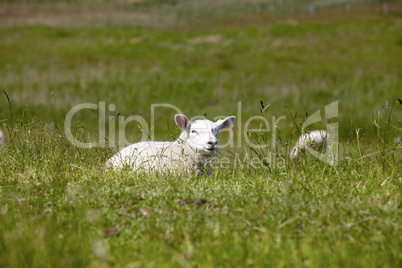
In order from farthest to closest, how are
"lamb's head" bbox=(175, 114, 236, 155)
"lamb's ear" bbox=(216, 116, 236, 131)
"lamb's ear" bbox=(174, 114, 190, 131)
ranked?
"lamb's ear" bbox=(216, 116, 236, 131), "lamb's ear" bbox=(174, 114, 190, 131), "lamb's head" bbox=(175, 114, 236, 155)

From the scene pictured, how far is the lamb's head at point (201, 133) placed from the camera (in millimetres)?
7270

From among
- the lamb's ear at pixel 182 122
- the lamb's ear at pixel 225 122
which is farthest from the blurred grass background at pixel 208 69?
the lamb's ear at pixel 182 122

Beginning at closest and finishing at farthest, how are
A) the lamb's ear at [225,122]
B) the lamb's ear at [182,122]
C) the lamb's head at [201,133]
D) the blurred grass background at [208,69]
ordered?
1. the lamb's head at [201,133]
2. the lamb's ear at [182,122]
3. the lamb's ear at [225,122]
4. the blurred grass background at [208,69]

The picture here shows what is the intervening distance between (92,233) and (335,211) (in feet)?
7.59

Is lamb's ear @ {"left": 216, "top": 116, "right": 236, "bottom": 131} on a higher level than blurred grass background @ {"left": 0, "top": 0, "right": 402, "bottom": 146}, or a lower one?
higher

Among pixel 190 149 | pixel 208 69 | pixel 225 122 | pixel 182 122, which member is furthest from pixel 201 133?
pixel 208 69

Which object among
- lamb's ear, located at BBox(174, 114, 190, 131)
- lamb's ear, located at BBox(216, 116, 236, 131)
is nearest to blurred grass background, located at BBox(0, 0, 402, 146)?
lamb's ear, located at BBox(216, 116, 236, 131)

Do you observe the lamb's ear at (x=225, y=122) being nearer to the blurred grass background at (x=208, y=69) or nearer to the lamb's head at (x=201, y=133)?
the lamb's head at (x=201, y=133)

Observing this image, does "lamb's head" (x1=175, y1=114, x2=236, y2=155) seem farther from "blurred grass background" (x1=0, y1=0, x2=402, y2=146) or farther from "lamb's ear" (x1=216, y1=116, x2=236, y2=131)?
"blurred grass background" (x1=0, y1=0, x2=402, y2=146)

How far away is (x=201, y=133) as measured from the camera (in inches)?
299

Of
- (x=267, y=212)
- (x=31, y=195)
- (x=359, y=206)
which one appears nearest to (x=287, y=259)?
(x=267, y=212)

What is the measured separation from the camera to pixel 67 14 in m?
71.1

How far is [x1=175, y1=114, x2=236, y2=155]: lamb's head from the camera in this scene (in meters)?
7.27

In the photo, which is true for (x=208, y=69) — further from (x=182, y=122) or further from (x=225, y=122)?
(x=182, y=122)
